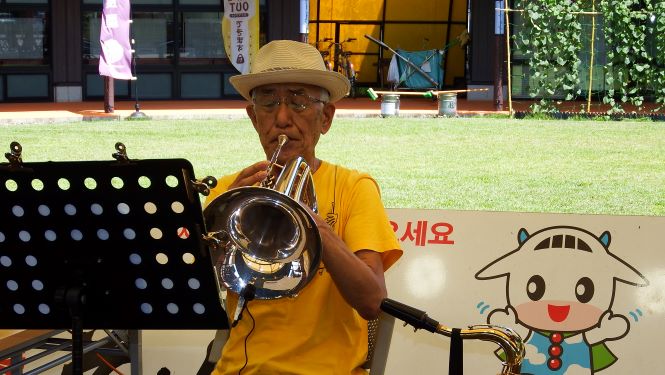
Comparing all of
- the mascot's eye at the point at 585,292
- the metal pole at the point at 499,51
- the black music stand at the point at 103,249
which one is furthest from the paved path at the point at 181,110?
the black music stand at the point at 103,249

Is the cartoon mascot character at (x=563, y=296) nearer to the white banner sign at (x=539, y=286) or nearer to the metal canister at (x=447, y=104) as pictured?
the white banner sign at (x=539, y=286)

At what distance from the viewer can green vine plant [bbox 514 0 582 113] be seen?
15273mm

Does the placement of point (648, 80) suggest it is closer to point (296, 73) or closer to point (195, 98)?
point (195, 98)

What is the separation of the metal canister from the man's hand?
12945 mm

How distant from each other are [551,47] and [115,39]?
6.64 m

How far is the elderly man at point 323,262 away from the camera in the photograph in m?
2.89

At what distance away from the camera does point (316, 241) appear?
265cm

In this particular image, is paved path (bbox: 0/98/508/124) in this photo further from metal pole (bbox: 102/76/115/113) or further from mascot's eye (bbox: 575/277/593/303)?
mascot's eye (bbox: 575/277/593/303)

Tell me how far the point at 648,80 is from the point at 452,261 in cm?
1215

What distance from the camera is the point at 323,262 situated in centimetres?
275

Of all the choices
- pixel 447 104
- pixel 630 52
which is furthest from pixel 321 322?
pixel 630 52

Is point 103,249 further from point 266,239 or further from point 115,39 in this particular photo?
point 115,39

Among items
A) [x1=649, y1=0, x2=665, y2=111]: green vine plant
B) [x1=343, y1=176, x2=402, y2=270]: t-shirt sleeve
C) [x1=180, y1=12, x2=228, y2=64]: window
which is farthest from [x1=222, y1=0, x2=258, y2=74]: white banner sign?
[x1=343, y1=176, x2=402, y2=270]: t-shirt sleeve

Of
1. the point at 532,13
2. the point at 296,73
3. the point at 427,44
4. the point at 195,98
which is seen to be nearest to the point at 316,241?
the point at 296,73
